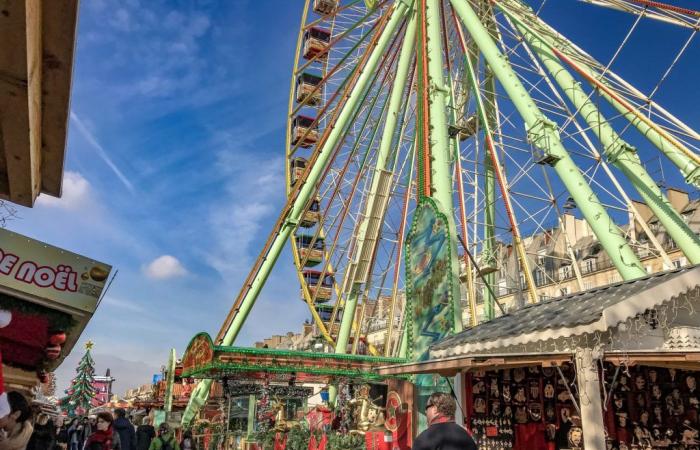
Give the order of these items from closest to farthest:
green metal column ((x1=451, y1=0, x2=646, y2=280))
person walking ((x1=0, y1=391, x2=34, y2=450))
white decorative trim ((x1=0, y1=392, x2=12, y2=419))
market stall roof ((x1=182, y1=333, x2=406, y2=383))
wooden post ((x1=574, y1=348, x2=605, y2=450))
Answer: white decorative trim ((x1=0, y1=392, x2=12, y2=419)) < person walking ((x1=0, y1=391, x2=34, y2=450)) < wooden post ((x1=574, y1=348, x2=605, y2=450)) < green metal column ((x1=451, y1=0, x2=646, y2=280)) < market stall roof ((x1=182, y1=333, x2=406, y2=383))

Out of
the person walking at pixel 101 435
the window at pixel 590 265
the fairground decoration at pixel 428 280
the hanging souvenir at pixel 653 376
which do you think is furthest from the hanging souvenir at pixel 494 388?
the window at pixel 590 265

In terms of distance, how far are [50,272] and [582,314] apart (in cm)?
498

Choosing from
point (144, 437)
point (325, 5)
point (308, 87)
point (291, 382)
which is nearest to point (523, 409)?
point (144, 437)

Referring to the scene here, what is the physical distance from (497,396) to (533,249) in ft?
102

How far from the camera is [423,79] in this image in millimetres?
12773

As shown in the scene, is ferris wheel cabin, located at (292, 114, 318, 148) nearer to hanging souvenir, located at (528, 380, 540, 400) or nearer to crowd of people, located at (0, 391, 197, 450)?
crowd of people, located at (0, 391, 197, 450)

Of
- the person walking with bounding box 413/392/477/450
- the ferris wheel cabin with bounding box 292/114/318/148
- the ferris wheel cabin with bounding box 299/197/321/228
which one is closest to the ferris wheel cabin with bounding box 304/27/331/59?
the ferris wheel cabin with bounding box 292/114/318/148

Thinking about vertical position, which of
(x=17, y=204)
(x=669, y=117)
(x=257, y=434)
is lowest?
(x=257, y=434)

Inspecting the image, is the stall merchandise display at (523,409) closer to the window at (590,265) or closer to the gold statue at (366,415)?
the gold statue at (366,415)

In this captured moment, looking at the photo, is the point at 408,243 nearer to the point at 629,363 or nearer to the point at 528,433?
the point at 528,433

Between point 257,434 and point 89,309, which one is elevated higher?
point 89,309

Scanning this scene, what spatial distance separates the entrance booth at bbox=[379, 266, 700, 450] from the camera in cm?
570

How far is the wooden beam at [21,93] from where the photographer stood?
2453 mm

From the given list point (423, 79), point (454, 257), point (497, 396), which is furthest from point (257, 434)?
point (423, 79)
